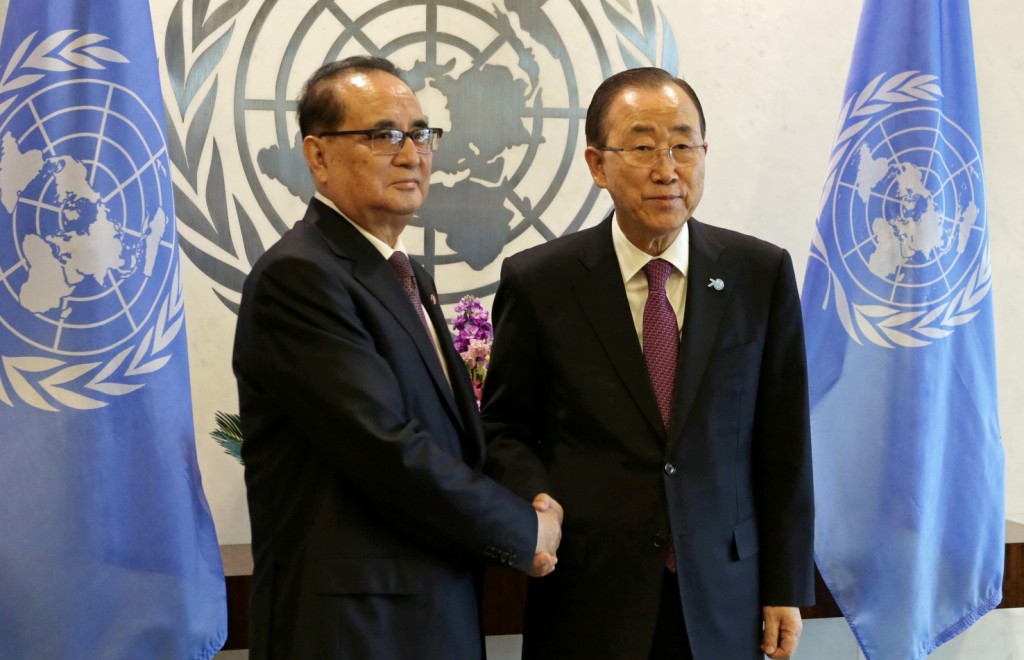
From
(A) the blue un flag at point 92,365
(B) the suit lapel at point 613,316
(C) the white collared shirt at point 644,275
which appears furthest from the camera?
(A) the blue un flag at point 92,365

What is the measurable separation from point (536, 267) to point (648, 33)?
4.93 feet

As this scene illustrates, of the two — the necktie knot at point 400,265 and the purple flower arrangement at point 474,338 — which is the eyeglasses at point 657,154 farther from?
the purple flower arrangement at point 474,338

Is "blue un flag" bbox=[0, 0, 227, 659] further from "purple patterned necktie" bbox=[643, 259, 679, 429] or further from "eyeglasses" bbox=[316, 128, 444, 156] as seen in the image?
"purple patterned necktie" bbox=[643, 259, 679, 429]

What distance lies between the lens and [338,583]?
1.70 metres

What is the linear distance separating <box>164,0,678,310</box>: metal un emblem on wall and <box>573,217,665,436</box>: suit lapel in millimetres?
1199

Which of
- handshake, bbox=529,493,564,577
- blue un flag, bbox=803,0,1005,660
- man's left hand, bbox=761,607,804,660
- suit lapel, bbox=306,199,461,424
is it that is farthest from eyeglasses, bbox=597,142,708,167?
blue un flag, bbox=803,0,1005,660

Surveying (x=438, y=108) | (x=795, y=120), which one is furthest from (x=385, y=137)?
(x=795, y=120)

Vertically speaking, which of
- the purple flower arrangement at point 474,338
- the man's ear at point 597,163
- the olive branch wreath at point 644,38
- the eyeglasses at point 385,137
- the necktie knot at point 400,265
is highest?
the olive branch wreath at point 644,38

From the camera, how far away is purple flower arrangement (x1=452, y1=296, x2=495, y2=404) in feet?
9.12

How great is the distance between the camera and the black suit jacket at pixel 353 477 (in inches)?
66.2

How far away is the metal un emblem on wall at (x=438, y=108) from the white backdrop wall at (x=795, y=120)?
0.23 feet

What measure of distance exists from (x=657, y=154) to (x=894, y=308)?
1.21 meters

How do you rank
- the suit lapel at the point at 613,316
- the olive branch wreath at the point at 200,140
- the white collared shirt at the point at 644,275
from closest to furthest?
1. the suit lapel at the point at 613,316
2. the white collared shirt at the point at 644,275
3. the olive branch wreath at the point at 200,140

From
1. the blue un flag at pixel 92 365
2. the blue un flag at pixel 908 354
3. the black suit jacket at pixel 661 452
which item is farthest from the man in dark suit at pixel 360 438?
the blue un flag at pixel 908 354
